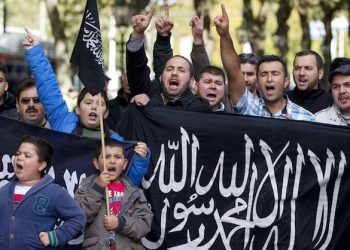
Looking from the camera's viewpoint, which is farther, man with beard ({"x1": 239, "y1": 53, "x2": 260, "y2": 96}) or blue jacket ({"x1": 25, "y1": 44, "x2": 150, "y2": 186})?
man with beard ({"x1": 239, "y1": 53, "x2": 260, "y2": 96})

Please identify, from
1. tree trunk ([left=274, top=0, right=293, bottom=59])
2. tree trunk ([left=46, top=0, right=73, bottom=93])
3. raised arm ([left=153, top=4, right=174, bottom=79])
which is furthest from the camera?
tree trunk ([left=274, top=0, right=293, bottom=59])

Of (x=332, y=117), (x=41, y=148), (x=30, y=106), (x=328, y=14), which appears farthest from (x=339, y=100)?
(x=328, y=14)

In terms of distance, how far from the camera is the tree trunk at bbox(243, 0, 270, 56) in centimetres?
3069

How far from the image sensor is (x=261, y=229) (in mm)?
8414

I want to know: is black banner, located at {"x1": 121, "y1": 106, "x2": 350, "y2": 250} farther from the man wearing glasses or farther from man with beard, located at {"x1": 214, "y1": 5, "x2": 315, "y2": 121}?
the man wearing glasses

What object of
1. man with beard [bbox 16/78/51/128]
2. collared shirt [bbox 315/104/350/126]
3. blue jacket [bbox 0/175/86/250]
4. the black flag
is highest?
the black flag

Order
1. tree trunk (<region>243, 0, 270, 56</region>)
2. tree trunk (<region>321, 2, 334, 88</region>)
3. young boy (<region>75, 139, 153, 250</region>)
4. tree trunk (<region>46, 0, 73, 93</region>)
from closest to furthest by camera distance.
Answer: young boy (<region>75, 139, 153, 250</region>) < tree trunk (<region>46, 0, 73, 93</region>) < tree trunk (<region>321, 2, 334, 88</region>) < tree trunk (<region>243, 0, 270, 56</region>)

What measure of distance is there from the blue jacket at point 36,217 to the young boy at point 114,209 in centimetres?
32

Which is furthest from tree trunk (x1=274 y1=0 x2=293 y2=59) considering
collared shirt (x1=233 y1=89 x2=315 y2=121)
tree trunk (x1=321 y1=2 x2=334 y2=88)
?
collared shirt (x1=233 y1=89 x2=315 y2=121)

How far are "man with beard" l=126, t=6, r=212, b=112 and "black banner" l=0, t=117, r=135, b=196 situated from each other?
0.60 m

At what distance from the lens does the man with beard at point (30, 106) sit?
9117 millimetres

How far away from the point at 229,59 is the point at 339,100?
37.2 inches

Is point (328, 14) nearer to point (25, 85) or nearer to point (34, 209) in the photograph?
point (25, 85)

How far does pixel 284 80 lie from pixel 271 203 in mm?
1242
